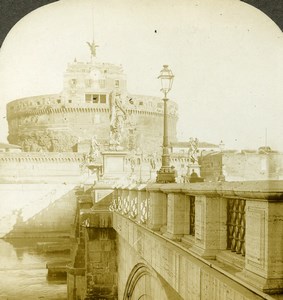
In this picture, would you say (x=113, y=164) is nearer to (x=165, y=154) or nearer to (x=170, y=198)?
(x=165, y=154)

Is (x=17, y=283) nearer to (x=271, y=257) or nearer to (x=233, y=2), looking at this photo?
(x=233, y=2)

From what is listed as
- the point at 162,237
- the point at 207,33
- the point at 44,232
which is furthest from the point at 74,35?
the point at 162,237

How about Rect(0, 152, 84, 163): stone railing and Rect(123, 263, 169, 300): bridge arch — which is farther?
Rect(0, 152, 84, 163): stone railing

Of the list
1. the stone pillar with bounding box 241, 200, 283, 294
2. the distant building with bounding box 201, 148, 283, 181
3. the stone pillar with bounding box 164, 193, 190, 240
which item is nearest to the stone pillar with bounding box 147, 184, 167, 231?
the stone pillar with bounding box 164, 193, 190, 240

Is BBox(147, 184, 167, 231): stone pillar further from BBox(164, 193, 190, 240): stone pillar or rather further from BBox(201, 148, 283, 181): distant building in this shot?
BBox(201, 148, 283, 181): distant building

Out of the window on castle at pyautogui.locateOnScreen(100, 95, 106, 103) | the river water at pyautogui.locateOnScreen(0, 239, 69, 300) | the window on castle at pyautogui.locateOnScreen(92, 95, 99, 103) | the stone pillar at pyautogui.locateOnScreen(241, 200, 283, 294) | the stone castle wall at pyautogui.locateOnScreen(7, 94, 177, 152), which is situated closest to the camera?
the stone pillar at pyautogui.locateOnScreen(241, 200, 283, 294)

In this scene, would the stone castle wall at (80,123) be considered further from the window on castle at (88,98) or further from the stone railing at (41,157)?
the stone railing at (41,157)
